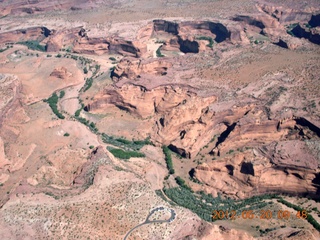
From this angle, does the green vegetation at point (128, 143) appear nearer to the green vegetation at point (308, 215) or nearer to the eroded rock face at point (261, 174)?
the eroded rock face at point (261, 174)

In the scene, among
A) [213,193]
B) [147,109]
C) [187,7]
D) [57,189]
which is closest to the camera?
[57,189]

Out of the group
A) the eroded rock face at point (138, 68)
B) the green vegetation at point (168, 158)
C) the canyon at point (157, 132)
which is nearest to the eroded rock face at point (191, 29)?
the canyon at point (157, 132)

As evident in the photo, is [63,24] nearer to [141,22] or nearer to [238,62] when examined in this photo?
[141,22]

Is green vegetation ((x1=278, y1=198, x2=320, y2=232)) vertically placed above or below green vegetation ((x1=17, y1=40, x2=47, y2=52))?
below

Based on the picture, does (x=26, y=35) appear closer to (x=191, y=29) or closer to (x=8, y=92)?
(x=8, y=92)

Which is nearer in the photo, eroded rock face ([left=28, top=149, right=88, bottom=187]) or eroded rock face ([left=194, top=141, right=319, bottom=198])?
eroded rock face ([left=194, top=141, right=319, bottom=198])

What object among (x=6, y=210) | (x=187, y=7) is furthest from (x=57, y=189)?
(x=187, y=7)
